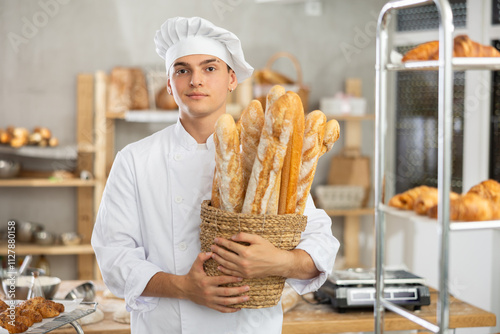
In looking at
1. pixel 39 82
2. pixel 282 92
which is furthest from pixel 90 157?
pixel 282 92

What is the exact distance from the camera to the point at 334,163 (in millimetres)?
4605

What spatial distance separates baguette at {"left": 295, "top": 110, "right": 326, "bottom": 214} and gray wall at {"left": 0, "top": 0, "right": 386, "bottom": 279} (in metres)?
3.05

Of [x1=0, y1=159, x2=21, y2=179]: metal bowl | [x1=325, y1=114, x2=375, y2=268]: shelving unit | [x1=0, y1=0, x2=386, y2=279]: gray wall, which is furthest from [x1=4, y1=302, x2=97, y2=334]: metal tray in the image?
[x1=325, y1=114, x2=375, y2=268]: shelving unit

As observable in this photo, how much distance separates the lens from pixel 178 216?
1.69m

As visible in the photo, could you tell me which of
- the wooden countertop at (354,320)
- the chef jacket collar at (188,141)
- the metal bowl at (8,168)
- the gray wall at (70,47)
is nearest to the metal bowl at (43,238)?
the gray wall at (70,47)

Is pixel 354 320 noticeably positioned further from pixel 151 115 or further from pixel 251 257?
pixel 151 115

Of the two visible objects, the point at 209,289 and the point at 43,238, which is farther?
the point at 43,238

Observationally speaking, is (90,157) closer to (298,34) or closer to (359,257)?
(298,34)

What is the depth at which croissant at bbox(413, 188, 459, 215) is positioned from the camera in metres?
1.76

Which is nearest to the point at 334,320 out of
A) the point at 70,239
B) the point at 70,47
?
the point at 70,239

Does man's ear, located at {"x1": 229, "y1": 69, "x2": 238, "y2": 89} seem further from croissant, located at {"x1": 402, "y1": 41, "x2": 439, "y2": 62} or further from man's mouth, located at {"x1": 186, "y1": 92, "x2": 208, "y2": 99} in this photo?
croissant, located at {"x1": 402, "y1": 41, "x2": 439, "y2": 62}

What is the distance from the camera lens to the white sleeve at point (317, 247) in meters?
1.61

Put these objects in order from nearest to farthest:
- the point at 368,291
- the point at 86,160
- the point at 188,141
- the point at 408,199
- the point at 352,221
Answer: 1. the point at 188,141
2. the point at 408,199
3. the point at 368,291
4. the point at 86,160
5. the point at 352,221

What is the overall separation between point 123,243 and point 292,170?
0.53 metres
